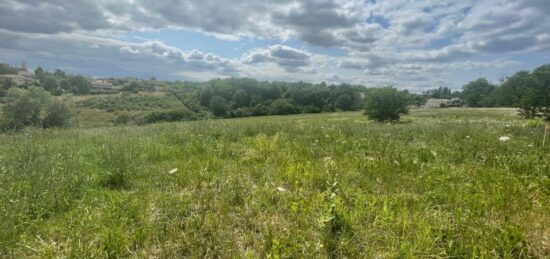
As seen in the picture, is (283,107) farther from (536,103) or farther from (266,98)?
(536,103)

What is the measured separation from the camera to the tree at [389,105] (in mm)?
48250

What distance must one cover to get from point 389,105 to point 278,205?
49410mm

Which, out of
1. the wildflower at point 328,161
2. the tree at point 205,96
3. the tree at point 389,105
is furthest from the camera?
the tree at point 205,96

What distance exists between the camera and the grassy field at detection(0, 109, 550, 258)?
100.0 inches

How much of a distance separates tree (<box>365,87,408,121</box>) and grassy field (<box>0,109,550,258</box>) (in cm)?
4479

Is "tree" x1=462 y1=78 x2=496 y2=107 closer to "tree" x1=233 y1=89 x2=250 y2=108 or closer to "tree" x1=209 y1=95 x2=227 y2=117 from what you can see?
"tree" x1=233 y1=89 x2=250 y2=108

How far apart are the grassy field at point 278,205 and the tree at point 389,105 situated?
1763 inches

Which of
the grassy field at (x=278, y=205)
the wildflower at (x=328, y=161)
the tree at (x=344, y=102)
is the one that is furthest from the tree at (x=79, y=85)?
the wildflower at (x=328, y=161)

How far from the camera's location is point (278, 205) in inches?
133

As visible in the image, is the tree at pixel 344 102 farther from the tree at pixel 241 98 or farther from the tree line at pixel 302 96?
the tree at pixel 241 98

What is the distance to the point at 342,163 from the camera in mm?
5004

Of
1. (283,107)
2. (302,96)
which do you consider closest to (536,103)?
(283,107)

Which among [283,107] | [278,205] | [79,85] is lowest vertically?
[283,107]

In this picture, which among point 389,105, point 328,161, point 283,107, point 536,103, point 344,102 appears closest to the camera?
point 328,161
